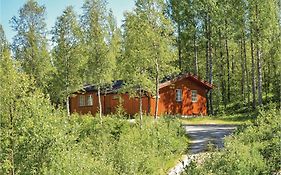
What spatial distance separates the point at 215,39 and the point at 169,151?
23.4 meters

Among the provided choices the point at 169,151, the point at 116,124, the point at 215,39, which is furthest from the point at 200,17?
the point at 169,151

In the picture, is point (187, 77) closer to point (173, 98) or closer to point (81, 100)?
point (173, 98)

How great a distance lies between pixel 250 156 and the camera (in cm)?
1162

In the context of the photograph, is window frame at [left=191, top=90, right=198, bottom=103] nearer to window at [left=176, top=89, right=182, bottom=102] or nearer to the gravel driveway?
window at [left=176, top=89, right=182, bottom=102]

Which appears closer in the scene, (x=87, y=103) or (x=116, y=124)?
(x=116, y=124)

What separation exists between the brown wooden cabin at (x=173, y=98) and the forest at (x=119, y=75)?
0.95m

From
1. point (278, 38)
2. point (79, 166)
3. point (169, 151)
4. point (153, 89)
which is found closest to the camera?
point (79, 166)

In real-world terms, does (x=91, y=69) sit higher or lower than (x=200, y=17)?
lower

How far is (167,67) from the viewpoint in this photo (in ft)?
76.4

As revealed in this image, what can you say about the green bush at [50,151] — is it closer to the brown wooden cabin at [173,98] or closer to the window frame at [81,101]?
the brown wooden cabin at [173,98]

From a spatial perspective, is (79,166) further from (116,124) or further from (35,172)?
(116,124)

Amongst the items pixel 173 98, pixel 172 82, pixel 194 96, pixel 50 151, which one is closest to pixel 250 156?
pixel 50 151

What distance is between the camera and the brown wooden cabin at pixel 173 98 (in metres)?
32.9

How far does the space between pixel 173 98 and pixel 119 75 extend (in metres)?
6.91
